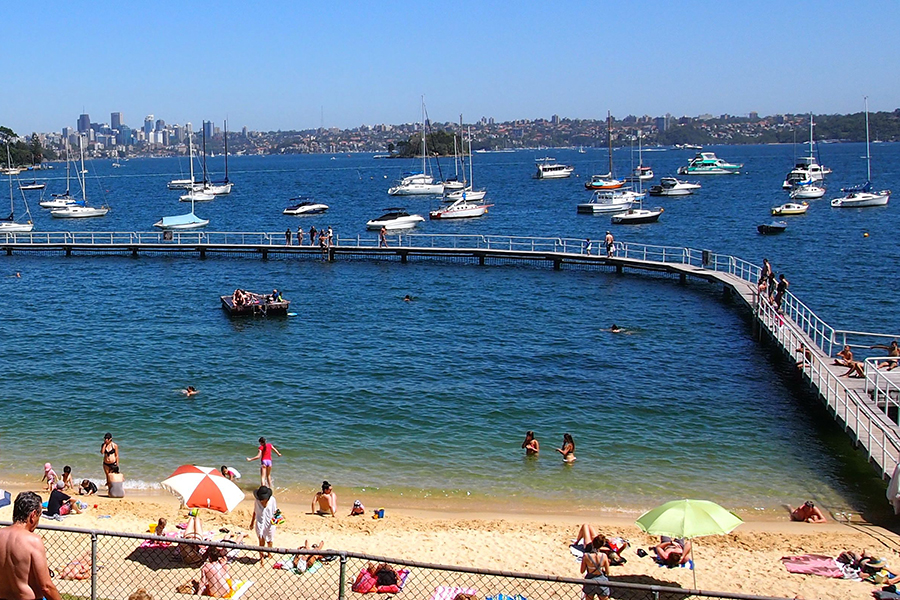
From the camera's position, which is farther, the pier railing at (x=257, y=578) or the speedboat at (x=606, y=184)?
the speedboat at (x=606, y=184)

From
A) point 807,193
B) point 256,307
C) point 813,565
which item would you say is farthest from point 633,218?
point 813,565

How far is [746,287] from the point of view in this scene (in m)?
41.5

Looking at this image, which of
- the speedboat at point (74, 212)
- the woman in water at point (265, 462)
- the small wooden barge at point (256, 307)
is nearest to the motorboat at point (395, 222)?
the small wooden barge at point (256, 307)

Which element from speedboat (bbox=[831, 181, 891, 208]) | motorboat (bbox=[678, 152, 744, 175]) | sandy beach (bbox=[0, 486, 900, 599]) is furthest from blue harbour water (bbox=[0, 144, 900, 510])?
motorboat (bbox=[678, 152, 744, 175])

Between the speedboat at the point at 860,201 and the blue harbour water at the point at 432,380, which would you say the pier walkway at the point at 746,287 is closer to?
the blue harbour water at the point at 432,380

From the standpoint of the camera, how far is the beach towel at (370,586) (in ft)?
47.7

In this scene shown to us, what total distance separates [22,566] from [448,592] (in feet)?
22.7

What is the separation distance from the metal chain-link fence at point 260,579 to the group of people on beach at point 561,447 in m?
7.30

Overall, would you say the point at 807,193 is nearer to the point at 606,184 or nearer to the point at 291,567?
the point at 606,184

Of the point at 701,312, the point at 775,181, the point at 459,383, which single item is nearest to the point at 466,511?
the point at 459,383

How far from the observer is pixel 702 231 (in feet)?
259

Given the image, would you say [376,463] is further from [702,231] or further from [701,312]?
[702,231]

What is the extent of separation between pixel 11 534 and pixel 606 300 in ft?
125

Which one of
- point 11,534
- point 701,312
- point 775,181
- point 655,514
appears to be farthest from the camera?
point 775,181
